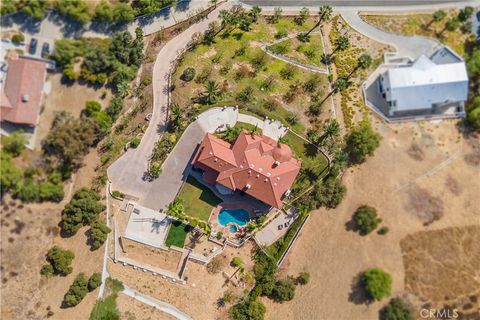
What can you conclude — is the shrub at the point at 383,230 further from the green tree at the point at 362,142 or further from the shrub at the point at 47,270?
the shrub at the point at 47,270

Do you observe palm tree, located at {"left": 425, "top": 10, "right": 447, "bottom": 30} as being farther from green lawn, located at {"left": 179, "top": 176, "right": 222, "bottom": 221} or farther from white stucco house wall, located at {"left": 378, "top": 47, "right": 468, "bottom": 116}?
green lawn, located at {"left": 179, "top": 176, "right": 222, "bottom": 221}

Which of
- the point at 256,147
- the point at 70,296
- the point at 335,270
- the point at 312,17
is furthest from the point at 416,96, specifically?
the point at 70,296

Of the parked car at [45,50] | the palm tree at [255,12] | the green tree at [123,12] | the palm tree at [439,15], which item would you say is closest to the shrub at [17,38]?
the parked car at [45,50]

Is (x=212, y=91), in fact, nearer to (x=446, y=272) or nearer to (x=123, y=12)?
(x=123, y=12)

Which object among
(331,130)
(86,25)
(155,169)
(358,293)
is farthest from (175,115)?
(358,293)

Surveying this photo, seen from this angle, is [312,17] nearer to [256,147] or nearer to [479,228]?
[256,147]

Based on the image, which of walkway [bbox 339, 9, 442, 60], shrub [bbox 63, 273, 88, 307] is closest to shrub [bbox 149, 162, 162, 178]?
shrub [bbox 63, 273, 88, 307]
